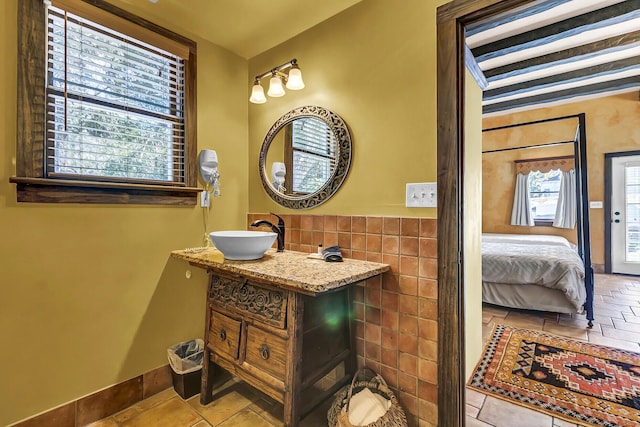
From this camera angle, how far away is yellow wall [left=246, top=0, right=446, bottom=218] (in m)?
1.48

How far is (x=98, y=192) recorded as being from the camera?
5.26 ft

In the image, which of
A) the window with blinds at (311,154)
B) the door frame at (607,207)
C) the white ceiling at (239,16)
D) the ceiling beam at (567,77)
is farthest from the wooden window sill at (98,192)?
the door frame at (607,207)

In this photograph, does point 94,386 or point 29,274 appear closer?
point 29,274

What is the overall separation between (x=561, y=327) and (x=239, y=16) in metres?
3.74

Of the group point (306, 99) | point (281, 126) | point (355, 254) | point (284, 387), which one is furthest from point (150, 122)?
point (284, 387)

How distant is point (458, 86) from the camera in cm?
139

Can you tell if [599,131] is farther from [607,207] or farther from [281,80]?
[281,80]

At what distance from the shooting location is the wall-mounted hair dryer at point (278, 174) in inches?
82.9

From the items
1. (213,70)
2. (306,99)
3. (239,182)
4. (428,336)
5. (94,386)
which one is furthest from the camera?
(239,182)

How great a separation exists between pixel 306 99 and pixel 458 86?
956 mm

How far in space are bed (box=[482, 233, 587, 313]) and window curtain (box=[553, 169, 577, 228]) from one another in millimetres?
2186

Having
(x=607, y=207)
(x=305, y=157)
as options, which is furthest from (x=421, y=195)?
(x=607, y=207)

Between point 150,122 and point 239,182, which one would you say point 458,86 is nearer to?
point 239,182

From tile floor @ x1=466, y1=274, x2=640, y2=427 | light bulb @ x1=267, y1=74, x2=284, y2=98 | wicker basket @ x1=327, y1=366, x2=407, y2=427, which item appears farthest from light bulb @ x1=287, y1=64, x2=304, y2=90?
tile floor @ x1=466, y1=274, x2=640, y2=427
